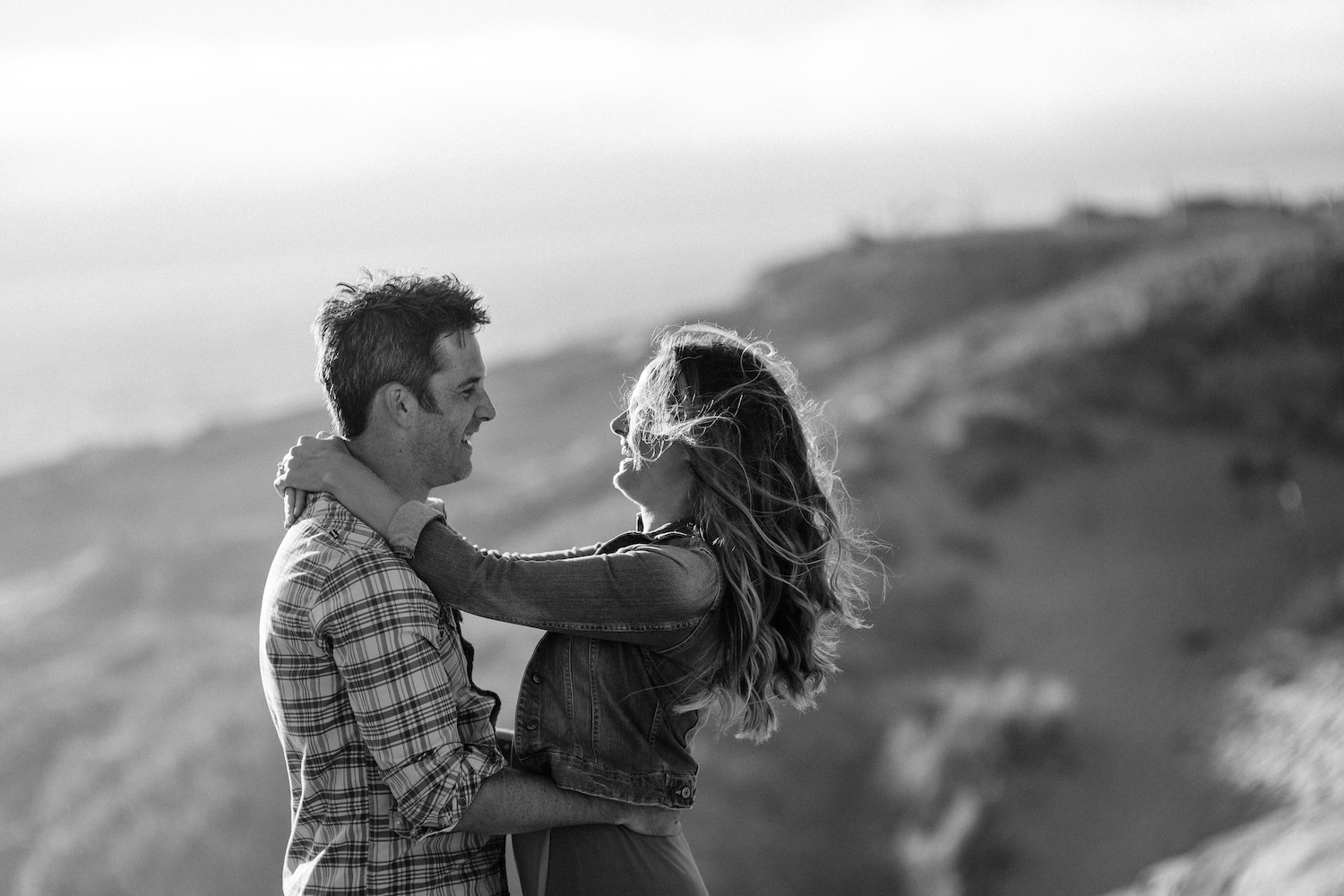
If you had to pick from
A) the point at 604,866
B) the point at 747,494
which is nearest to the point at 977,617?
the point at 747,494

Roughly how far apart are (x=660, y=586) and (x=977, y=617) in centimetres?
1522

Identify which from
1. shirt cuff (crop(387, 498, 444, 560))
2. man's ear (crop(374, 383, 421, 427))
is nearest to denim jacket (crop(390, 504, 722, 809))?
shirt cuff (crop(387, 498, 444, 560))

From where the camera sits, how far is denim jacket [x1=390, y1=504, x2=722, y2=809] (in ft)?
10.6

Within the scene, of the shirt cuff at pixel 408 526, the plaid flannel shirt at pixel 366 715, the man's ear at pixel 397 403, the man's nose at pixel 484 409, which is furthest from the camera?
the man's nose at pixel 484 409

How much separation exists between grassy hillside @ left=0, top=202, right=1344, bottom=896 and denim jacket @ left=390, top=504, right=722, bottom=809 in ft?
34.3

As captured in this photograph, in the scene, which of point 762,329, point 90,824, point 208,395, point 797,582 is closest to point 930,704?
point 797,582

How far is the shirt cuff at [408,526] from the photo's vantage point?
3.21 metres

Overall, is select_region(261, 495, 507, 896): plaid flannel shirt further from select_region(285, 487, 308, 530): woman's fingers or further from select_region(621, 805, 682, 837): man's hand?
select_region(621, 805, 682, 837): man's hand

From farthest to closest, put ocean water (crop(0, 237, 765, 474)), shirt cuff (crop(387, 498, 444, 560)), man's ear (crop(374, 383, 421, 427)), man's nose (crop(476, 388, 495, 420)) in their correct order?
ocean water (crop(0, 237, 765, 474)) → man's nose (crop(476, 388, 495, 420)) → man's ear (crop(374, 383, 421, 427)) → shirt cuff (crop(387, 498, 444, 560))

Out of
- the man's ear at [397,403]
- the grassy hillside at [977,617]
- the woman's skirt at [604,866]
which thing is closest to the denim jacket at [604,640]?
the woman's skirt at [604,866]

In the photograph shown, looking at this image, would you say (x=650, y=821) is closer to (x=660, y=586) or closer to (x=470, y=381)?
(x=660, y=586)

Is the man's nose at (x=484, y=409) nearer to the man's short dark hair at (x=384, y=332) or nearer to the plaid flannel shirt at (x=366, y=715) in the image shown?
the man's short dark hair at (x=384, y=332)

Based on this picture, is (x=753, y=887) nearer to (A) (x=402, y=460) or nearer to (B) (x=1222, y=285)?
(A) (x=402, y=460)

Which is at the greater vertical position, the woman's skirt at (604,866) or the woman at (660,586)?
the woman at (660,586)
